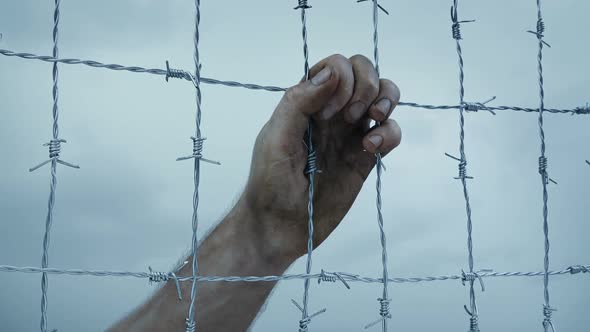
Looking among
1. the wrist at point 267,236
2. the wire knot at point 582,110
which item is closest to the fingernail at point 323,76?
the wrist at point 267,236

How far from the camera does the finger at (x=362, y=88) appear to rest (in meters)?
1.00

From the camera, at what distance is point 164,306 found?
129 centimetres

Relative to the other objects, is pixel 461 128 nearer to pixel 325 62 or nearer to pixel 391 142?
pixel 391 142

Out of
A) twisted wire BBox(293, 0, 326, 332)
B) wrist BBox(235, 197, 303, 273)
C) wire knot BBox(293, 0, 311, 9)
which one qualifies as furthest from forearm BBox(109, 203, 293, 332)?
wire knot BBox(293, 0, 311, 9)

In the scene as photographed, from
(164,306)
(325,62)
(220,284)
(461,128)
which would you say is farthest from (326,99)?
(164,306)

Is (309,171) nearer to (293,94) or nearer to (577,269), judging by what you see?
(293,94)

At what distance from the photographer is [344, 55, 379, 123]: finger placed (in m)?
1.00

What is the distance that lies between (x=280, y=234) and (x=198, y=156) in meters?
0.40

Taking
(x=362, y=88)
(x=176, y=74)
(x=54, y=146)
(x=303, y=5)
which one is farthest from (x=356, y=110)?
(x=54, y=146)

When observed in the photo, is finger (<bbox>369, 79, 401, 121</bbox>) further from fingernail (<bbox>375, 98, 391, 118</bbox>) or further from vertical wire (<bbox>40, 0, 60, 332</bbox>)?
vertical wire (<bbox>40, 0, 60, 332</bbox>)

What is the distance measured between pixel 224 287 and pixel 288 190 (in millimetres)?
319

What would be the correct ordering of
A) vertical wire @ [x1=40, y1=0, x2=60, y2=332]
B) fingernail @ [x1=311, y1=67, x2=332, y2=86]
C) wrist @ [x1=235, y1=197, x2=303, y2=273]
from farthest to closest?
wrist @ [x1=235, y1=197, x2=303, y2=273], fingernail @ [x1=311, y1=67, x2=332, y2=86], vertical wire @ [x1=40, y1=0, x2=60, y2=332]

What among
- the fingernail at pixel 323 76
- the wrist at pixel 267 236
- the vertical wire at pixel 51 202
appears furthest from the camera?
the wrist at pixel 267 236

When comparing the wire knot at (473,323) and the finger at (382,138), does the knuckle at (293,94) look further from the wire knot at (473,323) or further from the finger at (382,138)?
the wire knot at (473,323)
